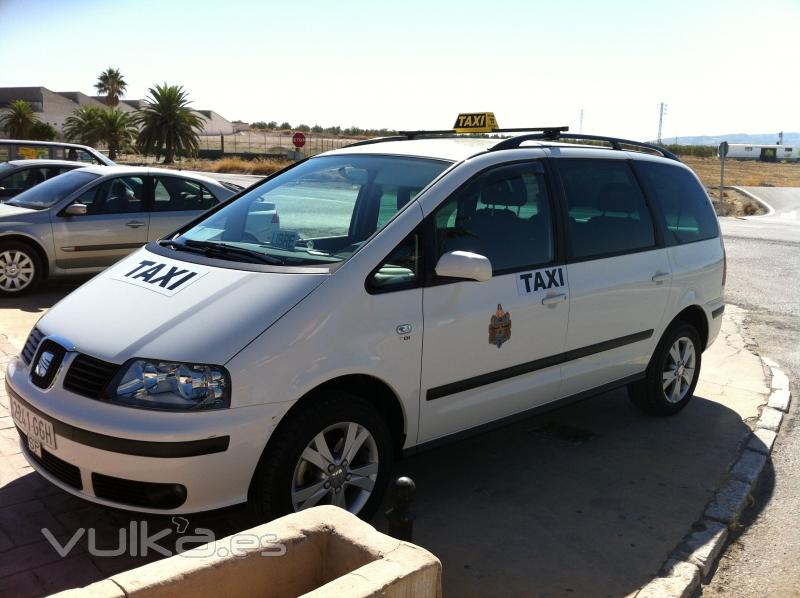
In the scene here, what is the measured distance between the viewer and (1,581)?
322cm

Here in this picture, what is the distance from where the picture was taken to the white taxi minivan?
321cm

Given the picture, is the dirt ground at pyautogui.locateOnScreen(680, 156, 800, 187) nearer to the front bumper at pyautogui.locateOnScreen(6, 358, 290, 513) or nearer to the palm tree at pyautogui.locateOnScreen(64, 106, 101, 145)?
the front bumper at pyautogui.locateOnScreen(6, 358, 290, 513)

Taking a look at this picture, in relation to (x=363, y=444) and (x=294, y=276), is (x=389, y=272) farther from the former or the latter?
(x=363, y=444)

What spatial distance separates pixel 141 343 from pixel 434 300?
4.51 ft

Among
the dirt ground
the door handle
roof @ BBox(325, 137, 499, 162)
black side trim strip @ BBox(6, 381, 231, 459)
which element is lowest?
black side trim strip @ BBox(6, 381, 231, 459)

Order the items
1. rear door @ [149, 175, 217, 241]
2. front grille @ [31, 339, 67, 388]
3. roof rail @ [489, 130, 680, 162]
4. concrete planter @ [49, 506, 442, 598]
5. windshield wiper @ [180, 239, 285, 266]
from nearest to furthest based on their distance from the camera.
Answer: concrete planter @ [49, 506, 442, 598]
front grille @ [31, 339, 67, 388]
windshield wiper @ [180, 239, 285, 266]
roof rail @ [489, 130, 680, 162]
rear door @ [149, 175, 217, 241]

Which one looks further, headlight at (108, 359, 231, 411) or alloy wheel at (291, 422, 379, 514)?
alloy wheel at (291, 422, 379, 514)

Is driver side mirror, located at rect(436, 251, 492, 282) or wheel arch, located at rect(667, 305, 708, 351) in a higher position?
driver side mirror, located at rect(436, 251, 492, 282)

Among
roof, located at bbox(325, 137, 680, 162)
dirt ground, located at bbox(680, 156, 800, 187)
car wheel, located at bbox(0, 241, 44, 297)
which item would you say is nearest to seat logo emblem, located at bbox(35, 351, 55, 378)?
roof, located at bbox(325, 137, 680, 162)

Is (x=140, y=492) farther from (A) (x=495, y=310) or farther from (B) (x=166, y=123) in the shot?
(B) (x=166, y=123)

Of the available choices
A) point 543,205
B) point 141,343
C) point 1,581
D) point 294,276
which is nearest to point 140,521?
point 1,581

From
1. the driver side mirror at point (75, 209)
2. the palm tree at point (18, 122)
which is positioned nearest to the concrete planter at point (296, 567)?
the driver side mirror at point (75, 209)

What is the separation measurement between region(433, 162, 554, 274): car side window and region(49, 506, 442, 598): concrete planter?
5.75 feet

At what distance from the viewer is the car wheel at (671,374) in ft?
18.1
